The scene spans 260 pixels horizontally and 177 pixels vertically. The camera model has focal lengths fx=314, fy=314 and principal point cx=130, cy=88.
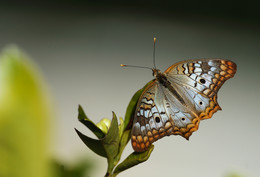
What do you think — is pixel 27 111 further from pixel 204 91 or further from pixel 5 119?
pixel 204 91

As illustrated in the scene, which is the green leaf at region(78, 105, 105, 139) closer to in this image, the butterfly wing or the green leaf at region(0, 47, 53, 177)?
the green leaf at region(0, 47, 53, 177)

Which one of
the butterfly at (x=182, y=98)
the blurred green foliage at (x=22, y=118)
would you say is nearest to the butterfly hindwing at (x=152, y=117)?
the butterfly at (x=182, y=98)

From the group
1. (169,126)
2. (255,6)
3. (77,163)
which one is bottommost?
(169,126)

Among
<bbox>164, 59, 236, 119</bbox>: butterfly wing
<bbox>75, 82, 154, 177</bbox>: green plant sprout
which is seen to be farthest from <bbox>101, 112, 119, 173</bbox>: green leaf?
<bbox>164, 59, 236, 119</bbox>: butterfly wing

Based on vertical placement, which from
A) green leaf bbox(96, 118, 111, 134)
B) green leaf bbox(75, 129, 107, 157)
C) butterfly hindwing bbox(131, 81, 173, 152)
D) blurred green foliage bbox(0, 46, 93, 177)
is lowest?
butterfly hindwing bbox(131, 81, 173, 152)

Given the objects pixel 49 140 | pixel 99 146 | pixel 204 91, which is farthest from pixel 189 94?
pixel 49 140

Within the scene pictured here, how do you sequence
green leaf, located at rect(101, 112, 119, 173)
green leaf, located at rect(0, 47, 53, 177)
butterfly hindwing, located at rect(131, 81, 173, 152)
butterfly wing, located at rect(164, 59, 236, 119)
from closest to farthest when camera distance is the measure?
green leaf, located at rect(0, 47, 53, 177)
green leaf, located at rect(101, 112, 119, 173)
butterfly hindwing, located at rect(131, 81, 173, 152)
butterfly wing, located at rect(164, 59, 236, 119)
